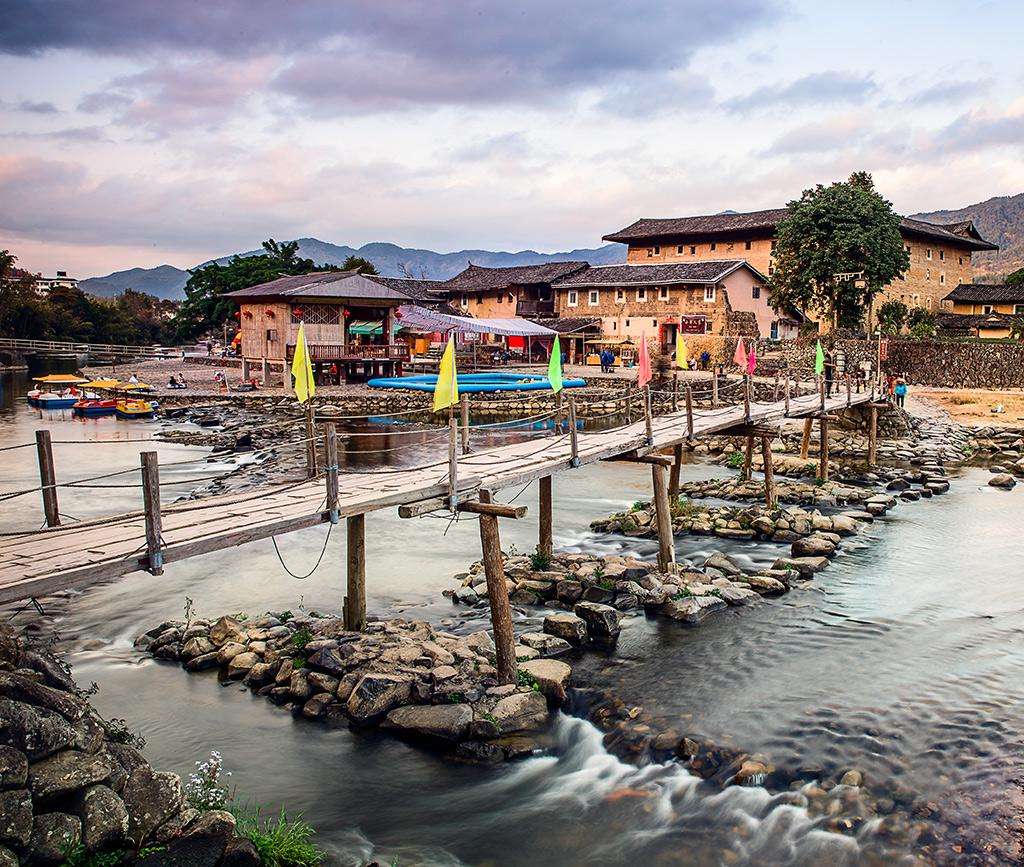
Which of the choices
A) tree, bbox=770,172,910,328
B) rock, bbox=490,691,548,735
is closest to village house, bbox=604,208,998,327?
tree, bbox=770,172,910,328

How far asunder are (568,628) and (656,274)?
153 feet

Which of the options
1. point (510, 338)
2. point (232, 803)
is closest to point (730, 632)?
point (232, 803)

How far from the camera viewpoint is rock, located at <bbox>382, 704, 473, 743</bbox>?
10.5m

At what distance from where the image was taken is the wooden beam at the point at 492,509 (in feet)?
38.3

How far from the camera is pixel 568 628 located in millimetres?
13539

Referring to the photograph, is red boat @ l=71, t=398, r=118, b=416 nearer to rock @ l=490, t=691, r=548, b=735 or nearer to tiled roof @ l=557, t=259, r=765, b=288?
tiled roof @ l=557, t=259, r=765, b=288

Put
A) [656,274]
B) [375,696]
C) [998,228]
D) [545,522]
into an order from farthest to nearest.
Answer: [998,228]
[656,274]
[545,522]
[375,696]

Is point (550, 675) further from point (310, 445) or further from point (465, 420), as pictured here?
point (310, 445)

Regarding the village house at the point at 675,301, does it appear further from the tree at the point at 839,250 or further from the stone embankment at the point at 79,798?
the stone embankment at the point at 79,798

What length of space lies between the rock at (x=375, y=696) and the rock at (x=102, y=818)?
378 cm

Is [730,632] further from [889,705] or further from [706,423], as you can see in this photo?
[706,423]

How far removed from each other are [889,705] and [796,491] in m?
13.4

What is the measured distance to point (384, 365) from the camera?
Result: 50562mm

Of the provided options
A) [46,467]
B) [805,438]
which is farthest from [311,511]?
[805,438]
